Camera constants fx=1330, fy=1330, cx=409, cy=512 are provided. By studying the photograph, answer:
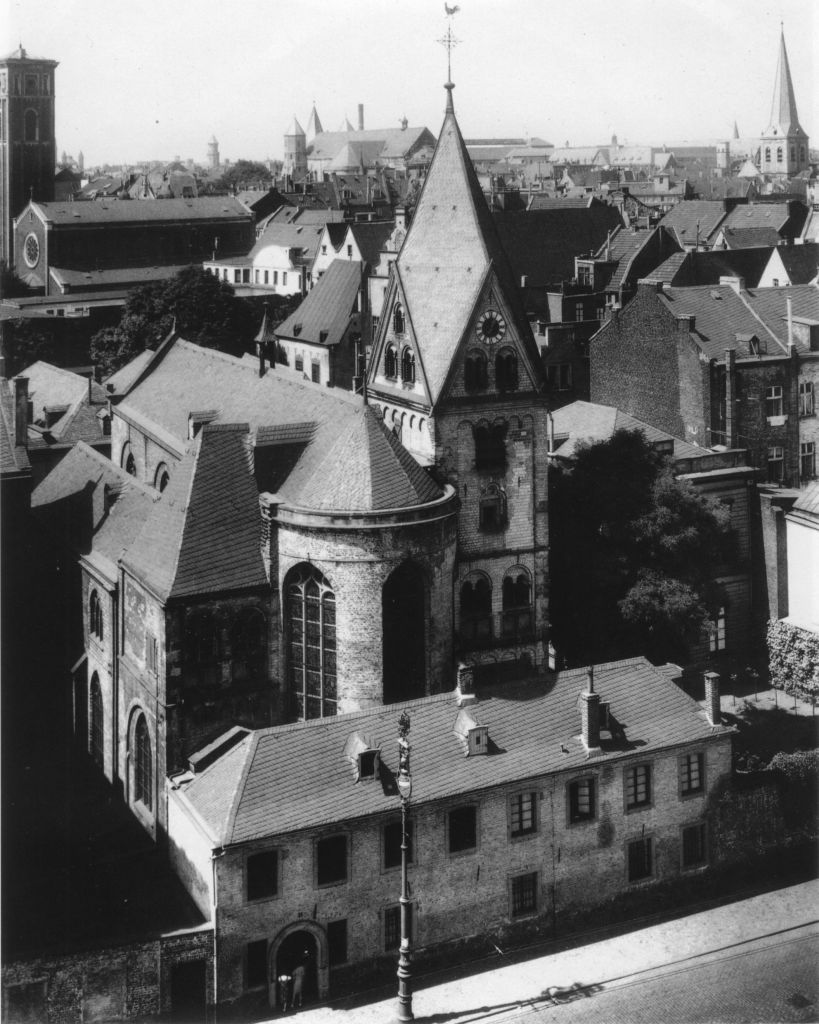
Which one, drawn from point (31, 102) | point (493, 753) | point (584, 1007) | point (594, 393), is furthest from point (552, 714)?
point (31, 102)

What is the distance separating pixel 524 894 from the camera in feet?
166

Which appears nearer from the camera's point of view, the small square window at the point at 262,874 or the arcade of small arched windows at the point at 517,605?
the small square window at the point at 262,874

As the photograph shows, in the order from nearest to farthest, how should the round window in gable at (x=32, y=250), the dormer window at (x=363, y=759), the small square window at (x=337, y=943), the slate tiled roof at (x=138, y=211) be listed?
the small square window at (x=337, y=943) → the dormer window at (x=363, y=759) → the slate tiled roof at (x=138, y=211) → the round window in gable at (x=32, y=250)

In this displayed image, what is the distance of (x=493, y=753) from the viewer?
50.6 meters

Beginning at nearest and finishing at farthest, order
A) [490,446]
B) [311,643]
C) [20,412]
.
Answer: [311,643] → [490,446] → [20,412]

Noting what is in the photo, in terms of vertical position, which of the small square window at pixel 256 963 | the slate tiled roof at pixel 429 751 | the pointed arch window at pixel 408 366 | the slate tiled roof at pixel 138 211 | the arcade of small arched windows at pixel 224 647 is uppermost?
the slate tiled roof at pixel 138 211

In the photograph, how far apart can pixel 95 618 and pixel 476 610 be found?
18.6m

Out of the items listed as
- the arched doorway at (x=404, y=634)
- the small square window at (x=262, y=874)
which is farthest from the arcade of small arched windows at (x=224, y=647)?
the small square window at (x=262, y=874)

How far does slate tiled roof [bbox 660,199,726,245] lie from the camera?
6171 inches

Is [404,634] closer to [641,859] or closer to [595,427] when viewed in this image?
[641,859]

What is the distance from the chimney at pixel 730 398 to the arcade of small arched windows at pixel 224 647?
36.0 meters

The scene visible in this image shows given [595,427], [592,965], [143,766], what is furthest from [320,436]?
[595,427]

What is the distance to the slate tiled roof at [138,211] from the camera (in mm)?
170000

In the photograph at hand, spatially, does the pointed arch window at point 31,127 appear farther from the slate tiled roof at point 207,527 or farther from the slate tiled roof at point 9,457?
the slate tiled roof at point 207,527
